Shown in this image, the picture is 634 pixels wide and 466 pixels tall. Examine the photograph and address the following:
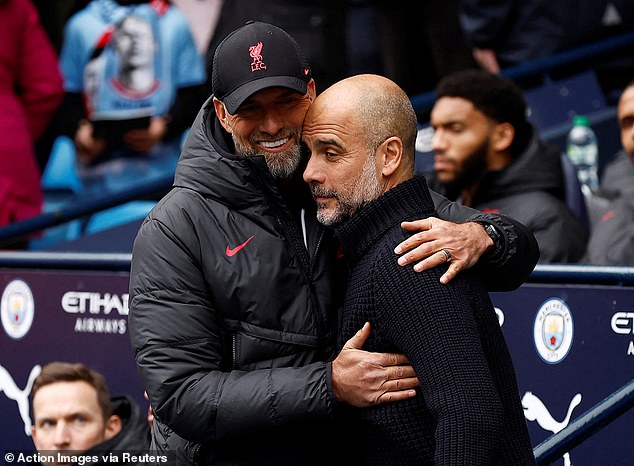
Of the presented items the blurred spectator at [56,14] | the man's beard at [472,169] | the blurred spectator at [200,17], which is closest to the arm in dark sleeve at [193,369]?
the man's beard at [472,169]

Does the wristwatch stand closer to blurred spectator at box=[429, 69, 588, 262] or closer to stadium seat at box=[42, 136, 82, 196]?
blurred spectator at box=[429, 69, 588, 262]

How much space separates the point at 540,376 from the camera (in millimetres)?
4562

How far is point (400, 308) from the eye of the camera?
2912 millimetres

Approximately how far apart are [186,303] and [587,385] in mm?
1934

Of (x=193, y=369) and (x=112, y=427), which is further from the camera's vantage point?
(x=112, y=427)

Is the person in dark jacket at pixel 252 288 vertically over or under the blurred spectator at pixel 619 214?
under

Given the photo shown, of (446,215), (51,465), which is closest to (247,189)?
(446,215)

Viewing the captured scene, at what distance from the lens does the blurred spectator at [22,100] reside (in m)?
6.96

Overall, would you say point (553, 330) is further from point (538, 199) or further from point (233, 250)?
point (233, 250)

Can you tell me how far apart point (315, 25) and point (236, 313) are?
458 centimetres

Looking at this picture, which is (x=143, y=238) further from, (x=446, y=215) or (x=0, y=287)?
(x=0, y=287)

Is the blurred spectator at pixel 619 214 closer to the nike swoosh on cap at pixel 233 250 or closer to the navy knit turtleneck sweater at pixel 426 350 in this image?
the navy knit turtleneck sweater at pixel 426 350

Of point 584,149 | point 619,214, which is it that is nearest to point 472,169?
point 619,214

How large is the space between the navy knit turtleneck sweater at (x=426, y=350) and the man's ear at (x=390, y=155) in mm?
64
